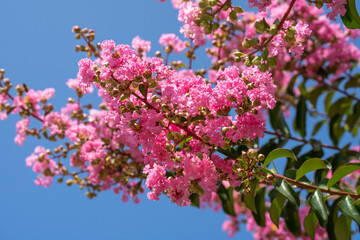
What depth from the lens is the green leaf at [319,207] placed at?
4.10 feet

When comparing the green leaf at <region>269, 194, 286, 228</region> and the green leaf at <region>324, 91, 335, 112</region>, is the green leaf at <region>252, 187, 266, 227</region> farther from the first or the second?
the green leaf at <region>324, 91, 335, 112</region>

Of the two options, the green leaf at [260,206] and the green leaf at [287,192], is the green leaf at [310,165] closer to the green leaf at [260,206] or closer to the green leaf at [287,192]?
the green leaf at [287,192]

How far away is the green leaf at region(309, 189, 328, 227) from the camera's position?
4.10ft

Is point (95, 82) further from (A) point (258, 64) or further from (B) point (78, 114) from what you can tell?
(B) point (78, 114)

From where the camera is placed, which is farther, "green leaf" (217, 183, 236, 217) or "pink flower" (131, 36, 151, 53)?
"pink flower" (131, 36, 151, 53)

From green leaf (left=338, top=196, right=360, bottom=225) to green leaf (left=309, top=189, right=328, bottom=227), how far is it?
0.07m

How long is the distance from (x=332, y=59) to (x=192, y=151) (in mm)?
2256

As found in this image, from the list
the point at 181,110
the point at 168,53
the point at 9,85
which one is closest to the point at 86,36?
the point at 168,53

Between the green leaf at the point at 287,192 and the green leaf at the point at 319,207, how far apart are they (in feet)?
0.34

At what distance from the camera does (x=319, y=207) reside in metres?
1.27

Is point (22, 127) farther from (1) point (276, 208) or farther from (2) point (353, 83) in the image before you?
(2) point (353, 83)

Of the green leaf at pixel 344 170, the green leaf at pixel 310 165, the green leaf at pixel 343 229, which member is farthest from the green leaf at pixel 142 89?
the green leaf at pixel 343 229

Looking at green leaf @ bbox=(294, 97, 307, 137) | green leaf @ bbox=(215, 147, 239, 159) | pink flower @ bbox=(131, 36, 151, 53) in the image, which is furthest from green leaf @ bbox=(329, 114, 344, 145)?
green leaf @ bbox=(215, 147, 239, 159)

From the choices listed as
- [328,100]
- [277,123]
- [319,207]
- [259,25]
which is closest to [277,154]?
[319,207]
